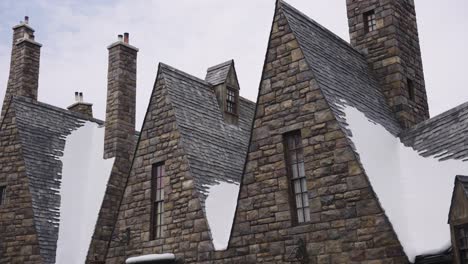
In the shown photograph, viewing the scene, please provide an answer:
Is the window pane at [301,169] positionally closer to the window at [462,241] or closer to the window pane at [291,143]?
the window pane at [291,143]

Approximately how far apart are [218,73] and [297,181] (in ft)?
24.5

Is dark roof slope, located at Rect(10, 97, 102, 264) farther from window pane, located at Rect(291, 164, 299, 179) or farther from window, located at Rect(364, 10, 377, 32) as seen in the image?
window, located at Rect(364, 10, 377, 32)

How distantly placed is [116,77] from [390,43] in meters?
8.23

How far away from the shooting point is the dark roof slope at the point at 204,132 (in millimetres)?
14727

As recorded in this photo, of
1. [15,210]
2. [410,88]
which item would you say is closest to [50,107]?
[15,210]

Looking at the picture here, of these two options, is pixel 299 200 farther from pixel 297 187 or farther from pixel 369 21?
pixel 369 21

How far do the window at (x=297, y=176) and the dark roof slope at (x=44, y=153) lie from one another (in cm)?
752

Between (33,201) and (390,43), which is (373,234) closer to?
(390,43)

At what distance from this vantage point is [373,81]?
15.2 m

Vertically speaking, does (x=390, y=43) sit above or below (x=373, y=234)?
above

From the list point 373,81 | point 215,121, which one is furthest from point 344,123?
point 215,121

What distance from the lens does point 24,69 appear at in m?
20.5

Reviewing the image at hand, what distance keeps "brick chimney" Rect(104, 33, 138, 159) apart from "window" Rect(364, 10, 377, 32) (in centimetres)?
732

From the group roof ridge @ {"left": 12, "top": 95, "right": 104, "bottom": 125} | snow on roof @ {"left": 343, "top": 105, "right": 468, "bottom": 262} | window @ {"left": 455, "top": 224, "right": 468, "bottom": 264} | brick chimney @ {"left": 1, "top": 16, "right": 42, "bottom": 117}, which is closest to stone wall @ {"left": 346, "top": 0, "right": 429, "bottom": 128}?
snow on roof @ {"left": 343, "top": 105, "right": 468, "bottom": 262}
